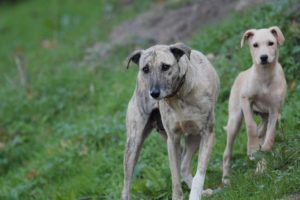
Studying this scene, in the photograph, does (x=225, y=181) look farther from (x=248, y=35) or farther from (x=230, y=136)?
(x=248, y=35)

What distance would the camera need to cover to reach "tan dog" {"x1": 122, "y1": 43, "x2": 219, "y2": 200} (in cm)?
746

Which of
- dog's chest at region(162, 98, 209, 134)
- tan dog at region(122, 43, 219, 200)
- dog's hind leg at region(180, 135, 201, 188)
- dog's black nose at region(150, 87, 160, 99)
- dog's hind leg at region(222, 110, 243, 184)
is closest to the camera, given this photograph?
dog's black nose at region(150, 87, 160, 99)

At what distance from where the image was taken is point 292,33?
10883 mm

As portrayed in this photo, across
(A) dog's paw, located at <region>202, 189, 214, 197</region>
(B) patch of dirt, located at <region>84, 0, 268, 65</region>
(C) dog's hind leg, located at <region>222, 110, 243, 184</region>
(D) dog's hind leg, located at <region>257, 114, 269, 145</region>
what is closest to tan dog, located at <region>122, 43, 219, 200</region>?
(A) dog's paw, located at <region>202, 189, 214, 197</region>

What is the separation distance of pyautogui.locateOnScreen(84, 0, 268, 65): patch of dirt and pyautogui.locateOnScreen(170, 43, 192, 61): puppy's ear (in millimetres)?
6281

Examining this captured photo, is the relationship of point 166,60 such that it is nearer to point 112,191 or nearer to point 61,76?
point 112,191

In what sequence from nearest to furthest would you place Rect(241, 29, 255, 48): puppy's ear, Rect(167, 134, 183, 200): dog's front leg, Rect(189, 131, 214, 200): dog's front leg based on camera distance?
1. Rect(189, 131, 214, 200): dog's front leg
2. Rect(167, 134, 183, 200): dog's front leg
3. Rect(241, 29, 255, 48): puppy's ear

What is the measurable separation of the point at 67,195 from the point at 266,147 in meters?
3.18

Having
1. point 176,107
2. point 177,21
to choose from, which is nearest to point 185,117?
point 176,107

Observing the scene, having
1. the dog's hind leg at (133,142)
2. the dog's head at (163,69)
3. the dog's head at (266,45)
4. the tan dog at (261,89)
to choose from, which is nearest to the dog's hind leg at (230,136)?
the tan dog at (261,89)

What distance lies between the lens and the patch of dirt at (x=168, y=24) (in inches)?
590

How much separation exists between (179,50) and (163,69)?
0.28 metres

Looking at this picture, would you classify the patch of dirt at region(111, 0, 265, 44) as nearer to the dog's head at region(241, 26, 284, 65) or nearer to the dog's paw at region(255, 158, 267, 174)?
the dog's head at region(241, 26, 284, 65)

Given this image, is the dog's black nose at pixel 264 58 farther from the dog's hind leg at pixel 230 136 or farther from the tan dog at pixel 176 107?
the dog's hind leg at pixel 230 136
